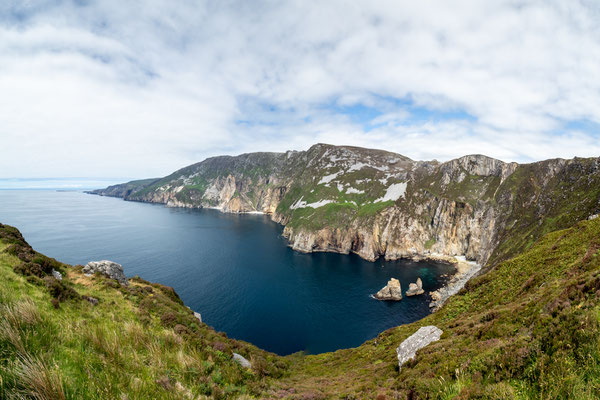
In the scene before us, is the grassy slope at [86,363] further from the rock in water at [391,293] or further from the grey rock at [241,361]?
the rock in water at [391,293]

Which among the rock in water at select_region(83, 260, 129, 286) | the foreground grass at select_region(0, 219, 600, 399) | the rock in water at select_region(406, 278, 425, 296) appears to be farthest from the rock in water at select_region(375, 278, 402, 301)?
the rock in water at select_region(83, 260, 129, 286)

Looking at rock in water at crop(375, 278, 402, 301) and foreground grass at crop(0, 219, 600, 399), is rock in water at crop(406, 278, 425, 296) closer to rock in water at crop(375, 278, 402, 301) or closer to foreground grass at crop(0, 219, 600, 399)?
rock in water at crop(375, 278, 402, 301)

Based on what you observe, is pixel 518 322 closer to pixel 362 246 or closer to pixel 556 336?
pixel 556 336

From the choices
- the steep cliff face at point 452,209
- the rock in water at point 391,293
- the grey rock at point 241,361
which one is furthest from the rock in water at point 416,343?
the steep cliff face at point 452,209

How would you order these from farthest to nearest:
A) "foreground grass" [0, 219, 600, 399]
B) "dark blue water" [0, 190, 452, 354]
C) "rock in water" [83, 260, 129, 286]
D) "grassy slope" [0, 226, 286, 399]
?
"dark blue water" [0, 190, 452, 354] < "rock in water" [83, 260, 129, 286] < "foreground grass" [0, 219, 600, 399] < "grassy slope" [0, 226, 286, 399]

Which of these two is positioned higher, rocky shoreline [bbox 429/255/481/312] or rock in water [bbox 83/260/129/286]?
rock in water [bbox 83/260/129/286]

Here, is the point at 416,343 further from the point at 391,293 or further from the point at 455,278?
the point at 455,278

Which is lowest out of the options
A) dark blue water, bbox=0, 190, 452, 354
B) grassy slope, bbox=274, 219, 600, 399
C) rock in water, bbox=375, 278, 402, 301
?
dark blue water, bbox=0, 190, 452, 354

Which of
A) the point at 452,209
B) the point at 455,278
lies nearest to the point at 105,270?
the point at 455,278

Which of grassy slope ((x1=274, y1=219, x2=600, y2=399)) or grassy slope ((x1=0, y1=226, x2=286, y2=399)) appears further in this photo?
grassy slope ((x1=274, y1=219, x2=600, y2=399))
